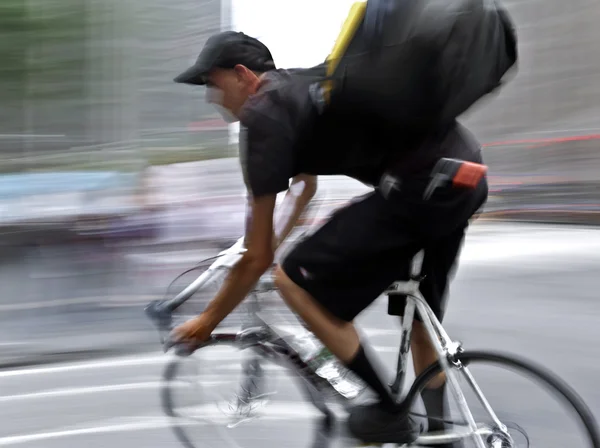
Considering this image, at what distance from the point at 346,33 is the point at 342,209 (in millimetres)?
613

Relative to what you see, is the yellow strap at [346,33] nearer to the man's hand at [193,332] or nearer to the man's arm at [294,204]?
the man's arm at [294,204]

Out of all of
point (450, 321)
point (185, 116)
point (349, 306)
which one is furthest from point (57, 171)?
point (349, 306)

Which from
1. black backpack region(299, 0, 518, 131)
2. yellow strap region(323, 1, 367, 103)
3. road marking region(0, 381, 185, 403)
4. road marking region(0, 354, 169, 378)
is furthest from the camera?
road marking region(0, 354, 169, 378)

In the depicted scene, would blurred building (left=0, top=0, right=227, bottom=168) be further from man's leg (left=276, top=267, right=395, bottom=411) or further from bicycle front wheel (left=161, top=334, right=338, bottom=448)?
man's leg (left=276, top=267, right=395, bottom=411)

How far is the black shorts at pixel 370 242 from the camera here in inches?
104

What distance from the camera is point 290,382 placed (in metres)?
3.15

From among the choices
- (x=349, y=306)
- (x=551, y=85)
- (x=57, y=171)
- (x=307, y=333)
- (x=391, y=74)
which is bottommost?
(x=551, y=85)

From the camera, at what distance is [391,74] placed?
2.37 meters

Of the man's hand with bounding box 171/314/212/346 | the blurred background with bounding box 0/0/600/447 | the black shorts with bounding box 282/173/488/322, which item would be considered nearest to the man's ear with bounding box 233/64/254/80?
the black shorts with bounding box 282/173/488/322

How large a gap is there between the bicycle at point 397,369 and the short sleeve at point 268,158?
1.58 feet

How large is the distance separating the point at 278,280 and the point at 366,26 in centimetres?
92

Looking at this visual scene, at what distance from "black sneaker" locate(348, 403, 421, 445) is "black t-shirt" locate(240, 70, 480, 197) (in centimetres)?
82

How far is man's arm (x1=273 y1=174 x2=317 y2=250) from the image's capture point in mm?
3199

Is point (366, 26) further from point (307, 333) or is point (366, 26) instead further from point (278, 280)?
point (307, 333)
